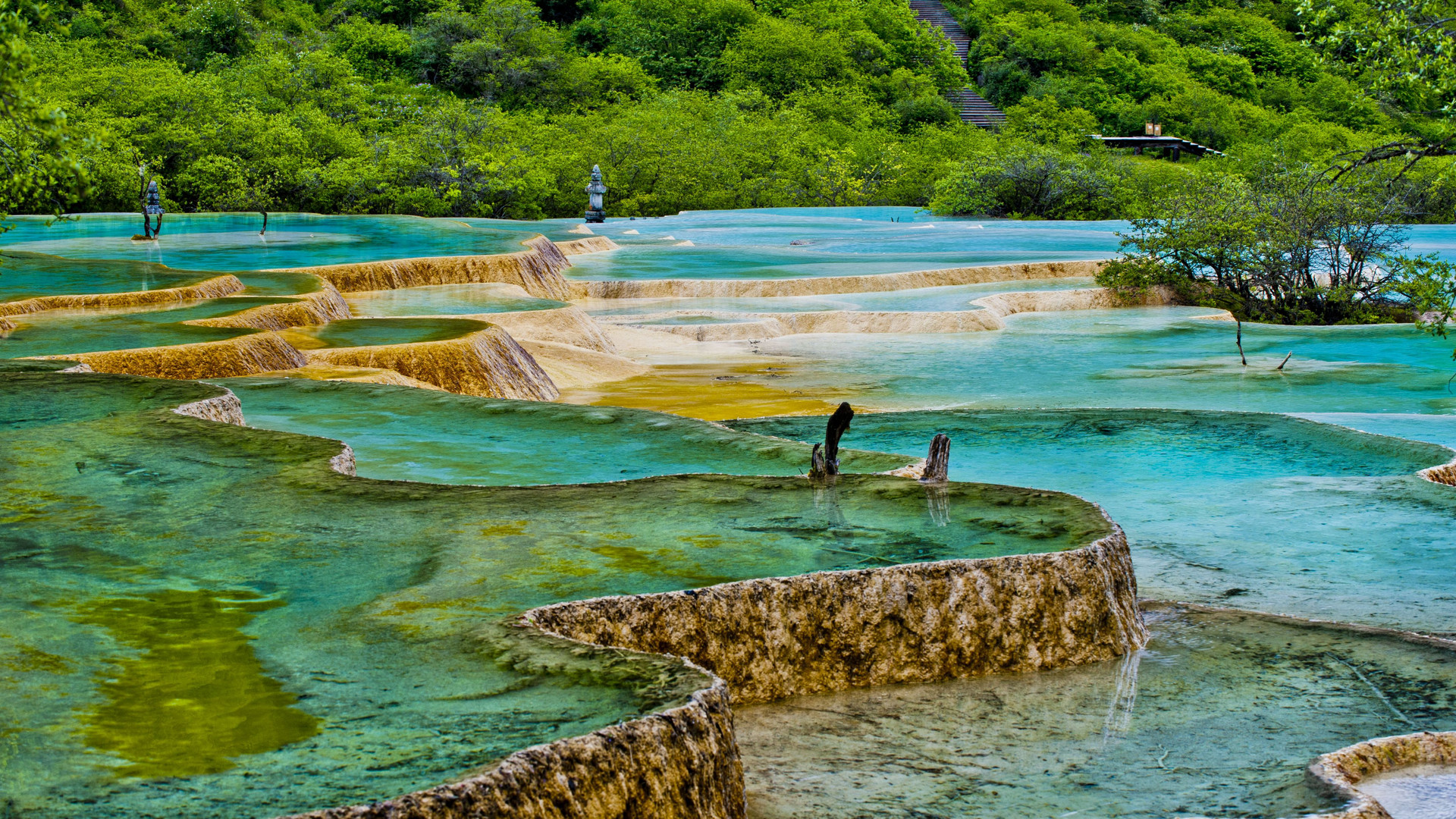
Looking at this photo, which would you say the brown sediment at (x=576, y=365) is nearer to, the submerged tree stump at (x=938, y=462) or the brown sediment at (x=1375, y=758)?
the submerged tree stump at (x=938, y=462)

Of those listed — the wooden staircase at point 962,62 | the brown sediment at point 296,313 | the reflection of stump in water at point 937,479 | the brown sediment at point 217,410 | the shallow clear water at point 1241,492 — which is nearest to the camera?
the reflection of stump in water at point 937,479

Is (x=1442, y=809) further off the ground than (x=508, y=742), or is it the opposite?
(x=508, y=742)

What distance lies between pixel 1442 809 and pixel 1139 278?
757 inches

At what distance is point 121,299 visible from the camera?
14555 mm

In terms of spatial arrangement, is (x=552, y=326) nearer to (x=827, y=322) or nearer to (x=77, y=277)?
(x=827, y=322)

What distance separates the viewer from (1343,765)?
4.97 metres

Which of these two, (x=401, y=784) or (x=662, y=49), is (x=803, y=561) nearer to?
(x=401, y=784)

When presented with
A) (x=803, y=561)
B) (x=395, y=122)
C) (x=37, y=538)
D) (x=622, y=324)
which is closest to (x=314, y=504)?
(x=37, y=538)

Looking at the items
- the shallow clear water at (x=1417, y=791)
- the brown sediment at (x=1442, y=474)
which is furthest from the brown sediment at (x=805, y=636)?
the brown sediment at (x=1442, y=474)

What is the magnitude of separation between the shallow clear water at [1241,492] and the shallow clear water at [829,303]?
9.09 m

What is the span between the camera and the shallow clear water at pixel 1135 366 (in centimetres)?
1505

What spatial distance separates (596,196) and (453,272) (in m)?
16.2

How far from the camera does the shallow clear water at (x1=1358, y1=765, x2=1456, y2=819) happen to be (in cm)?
474

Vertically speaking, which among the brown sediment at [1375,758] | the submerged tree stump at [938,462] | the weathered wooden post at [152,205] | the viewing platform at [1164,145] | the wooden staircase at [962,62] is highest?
the wooden staircase at [962,62]
